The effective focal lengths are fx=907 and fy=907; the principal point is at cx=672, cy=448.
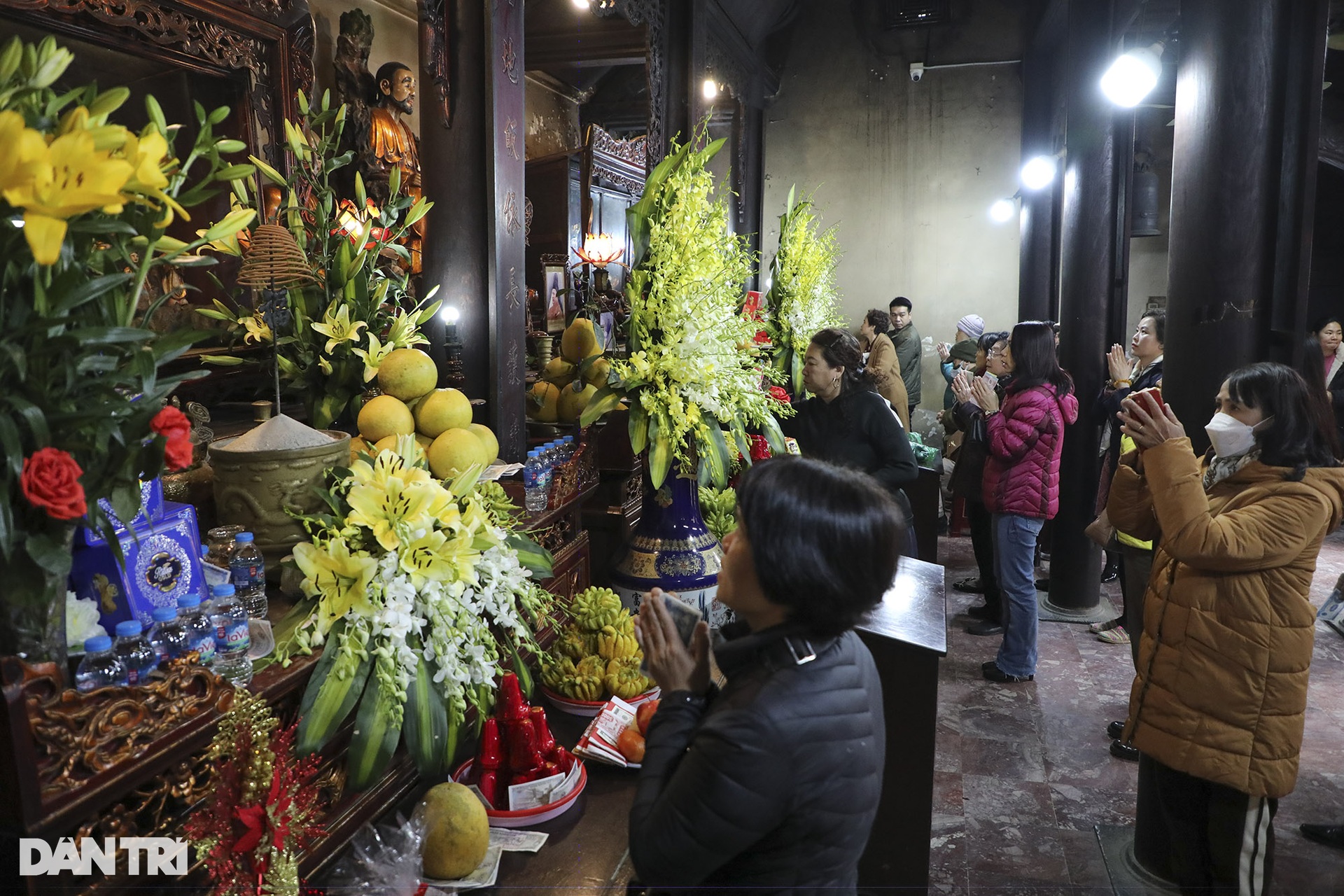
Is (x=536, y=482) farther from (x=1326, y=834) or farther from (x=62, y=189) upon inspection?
(x=1326, y=834)

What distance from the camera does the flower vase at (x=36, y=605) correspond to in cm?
107

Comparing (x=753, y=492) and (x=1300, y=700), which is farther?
(x=1300, y=700)

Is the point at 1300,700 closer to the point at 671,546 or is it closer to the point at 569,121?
the point at 671,546

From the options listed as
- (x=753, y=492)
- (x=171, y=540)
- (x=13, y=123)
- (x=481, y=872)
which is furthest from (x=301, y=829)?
(x=13, y=123)

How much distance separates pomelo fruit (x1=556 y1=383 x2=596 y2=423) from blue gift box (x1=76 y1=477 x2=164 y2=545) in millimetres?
1933

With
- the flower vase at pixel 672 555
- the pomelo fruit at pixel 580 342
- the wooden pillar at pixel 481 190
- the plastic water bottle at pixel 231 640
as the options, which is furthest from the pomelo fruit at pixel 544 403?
the plastic water bottle at pixel 231 640

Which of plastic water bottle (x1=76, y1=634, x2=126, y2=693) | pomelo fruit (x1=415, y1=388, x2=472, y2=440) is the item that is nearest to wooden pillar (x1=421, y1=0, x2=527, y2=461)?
pomelo fruit (x1=415, y1=388, x2=472, y2=440)

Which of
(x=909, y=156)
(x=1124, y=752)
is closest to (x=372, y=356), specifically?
(x=1124, y=752)

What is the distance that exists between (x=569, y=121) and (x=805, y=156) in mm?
2597

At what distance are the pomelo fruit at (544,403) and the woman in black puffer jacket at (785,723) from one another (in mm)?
2262

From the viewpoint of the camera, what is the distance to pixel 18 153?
0.88 m

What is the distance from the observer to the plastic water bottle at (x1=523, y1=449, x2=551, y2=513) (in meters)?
2.47

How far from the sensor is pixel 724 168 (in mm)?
8219

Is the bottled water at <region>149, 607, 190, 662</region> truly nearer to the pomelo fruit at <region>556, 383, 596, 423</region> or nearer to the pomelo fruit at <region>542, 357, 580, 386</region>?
the pomelo fruit at <region>556, 383, 596, 423</region>
